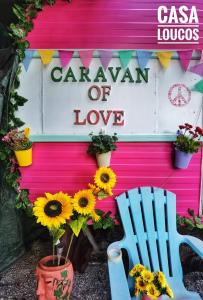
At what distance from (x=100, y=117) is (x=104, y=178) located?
508 mm

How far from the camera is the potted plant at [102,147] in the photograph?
275cm

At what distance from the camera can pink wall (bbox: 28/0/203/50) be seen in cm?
271

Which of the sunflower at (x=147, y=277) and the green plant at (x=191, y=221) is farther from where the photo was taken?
the green plant at (x=191, y=221)

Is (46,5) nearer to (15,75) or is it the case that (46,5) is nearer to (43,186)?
(15,75)

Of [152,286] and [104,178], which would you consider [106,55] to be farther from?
[152,286]

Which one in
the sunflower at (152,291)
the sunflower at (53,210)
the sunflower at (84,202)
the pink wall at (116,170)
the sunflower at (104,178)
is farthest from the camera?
the pink wall at (116,170)

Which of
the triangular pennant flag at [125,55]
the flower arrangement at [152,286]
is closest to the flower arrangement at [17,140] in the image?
the triangular pennant flag at [125,55]

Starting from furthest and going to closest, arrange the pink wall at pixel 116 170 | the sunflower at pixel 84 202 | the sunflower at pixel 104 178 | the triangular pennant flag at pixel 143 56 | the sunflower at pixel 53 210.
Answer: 1. the pink wall at pixel 116 170
2. the triangular pennant flag at pixel 143 56
3. the sunflower at pixel 104 178
4. the sunflower at pixel 84 202
5. the sunflower at pixel 53 210

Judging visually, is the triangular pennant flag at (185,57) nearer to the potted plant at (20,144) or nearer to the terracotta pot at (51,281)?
the potted plant at (20,144)

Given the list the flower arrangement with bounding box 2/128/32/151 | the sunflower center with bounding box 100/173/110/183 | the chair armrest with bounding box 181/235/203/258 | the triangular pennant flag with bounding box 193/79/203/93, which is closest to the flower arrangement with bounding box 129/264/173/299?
the chair armrest with bounding box 181/235/203/258

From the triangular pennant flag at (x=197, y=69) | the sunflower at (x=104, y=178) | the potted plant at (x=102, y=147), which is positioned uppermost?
the triangular pennant flag at (x=197, y=69)

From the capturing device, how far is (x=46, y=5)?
8.81ft

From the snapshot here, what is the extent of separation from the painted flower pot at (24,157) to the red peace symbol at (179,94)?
1.20m

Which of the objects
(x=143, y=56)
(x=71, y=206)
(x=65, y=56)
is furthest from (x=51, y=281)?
(x=143, y=56)
